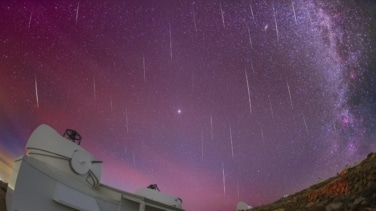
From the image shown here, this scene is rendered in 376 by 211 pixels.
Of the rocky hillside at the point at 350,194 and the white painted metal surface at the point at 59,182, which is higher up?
the white painted metal surface at the point at 59,182

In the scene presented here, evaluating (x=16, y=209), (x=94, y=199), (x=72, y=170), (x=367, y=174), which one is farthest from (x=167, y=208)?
(x=367, y=174)

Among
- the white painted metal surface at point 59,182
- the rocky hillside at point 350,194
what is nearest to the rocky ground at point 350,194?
the rocky hillside at point 350,194

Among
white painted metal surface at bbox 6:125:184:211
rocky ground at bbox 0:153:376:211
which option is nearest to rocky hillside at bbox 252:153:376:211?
rocky ground at bbox 0:153:376:211

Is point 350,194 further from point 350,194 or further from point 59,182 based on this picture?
point 59,182

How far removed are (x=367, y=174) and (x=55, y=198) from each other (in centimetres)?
1688

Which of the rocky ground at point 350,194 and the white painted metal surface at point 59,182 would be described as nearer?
the rocky ground at point 350,194

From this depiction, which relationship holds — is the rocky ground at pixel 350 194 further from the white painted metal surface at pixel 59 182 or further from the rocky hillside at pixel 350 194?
the white painted metal surface at pixel 59 182

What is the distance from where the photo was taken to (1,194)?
2212 centimetres

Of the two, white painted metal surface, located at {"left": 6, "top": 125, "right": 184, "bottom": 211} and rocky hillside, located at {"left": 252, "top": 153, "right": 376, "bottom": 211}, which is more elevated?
white painted metal surface, located at {"left": 6, "top": 125, "right": 184, "bottom": 211}

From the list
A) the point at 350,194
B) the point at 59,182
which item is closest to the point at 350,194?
the point at 350,194

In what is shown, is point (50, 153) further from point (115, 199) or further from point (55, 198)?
point (115, 199)

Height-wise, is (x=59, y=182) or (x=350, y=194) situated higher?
(x=59, y=182)

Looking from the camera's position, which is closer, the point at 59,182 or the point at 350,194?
the point at 350,194

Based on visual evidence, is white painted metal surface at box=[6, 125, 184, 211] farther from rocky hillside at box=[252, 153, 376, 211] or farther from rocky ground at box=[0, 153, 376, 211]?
rocky hillside at box=[252, 153, 376, 211]
